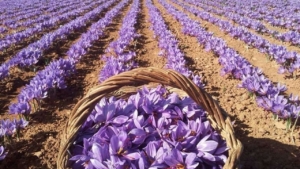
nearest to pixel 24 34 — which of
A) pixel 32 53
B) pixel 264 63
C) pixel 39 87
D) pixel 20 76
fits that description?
pixel 32 53

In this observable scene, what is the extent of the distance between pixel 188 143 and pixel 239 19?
1336cm

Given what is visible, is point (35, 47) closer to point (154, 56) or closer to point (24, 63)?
point (24, 63)

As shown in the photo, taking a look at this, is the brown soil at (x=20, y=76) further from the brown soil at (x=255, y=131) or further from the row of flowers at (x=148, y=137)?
the brown soil at (x=255, y=131)

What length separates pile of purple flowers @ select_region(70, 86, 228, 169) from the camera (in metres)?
1.68

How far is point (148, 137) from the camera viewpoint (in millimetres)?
1927

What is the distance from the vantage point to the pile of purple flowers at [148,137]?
1684 millimetres

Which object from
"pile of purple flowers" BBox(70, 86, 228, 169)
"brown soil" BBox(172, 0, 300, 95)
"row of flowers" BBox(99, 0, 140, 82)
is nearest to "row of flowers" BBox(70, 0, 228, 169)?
"pile of purple flowers" BBox(70, 86, 228, 169)

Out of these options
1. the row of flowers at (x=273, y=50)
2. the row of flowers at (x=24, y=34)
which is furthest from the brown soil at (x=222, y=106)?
the row of flowers at (x=24, y=34)

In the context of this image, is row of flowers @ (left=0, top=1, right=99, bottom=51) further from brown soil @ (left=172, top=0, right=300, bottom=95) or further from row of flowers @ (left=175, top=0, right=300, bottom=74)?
row of flowers @ (left=175, top=0, right=300, bottom=74)

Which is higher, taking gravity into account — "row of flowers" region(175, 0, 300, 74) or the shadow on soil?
"row of flowers" region(175, 0, 300, 74)

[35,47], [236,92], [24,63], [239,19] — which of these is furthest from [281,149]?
[239,19]

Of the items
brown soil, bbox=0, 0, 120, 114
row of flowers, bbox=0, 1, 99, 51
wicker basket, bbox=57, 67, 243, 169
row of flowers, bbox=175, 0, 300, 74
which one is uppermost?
wicker basket, bbox=57, 67, 243, 169

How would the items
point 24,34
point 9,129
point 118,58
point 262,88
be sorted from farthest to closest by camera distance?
point 24,34
point 118,58
point 262,88
point 9,129

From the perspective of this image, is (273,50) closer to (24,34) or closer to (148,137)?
(148,137)
